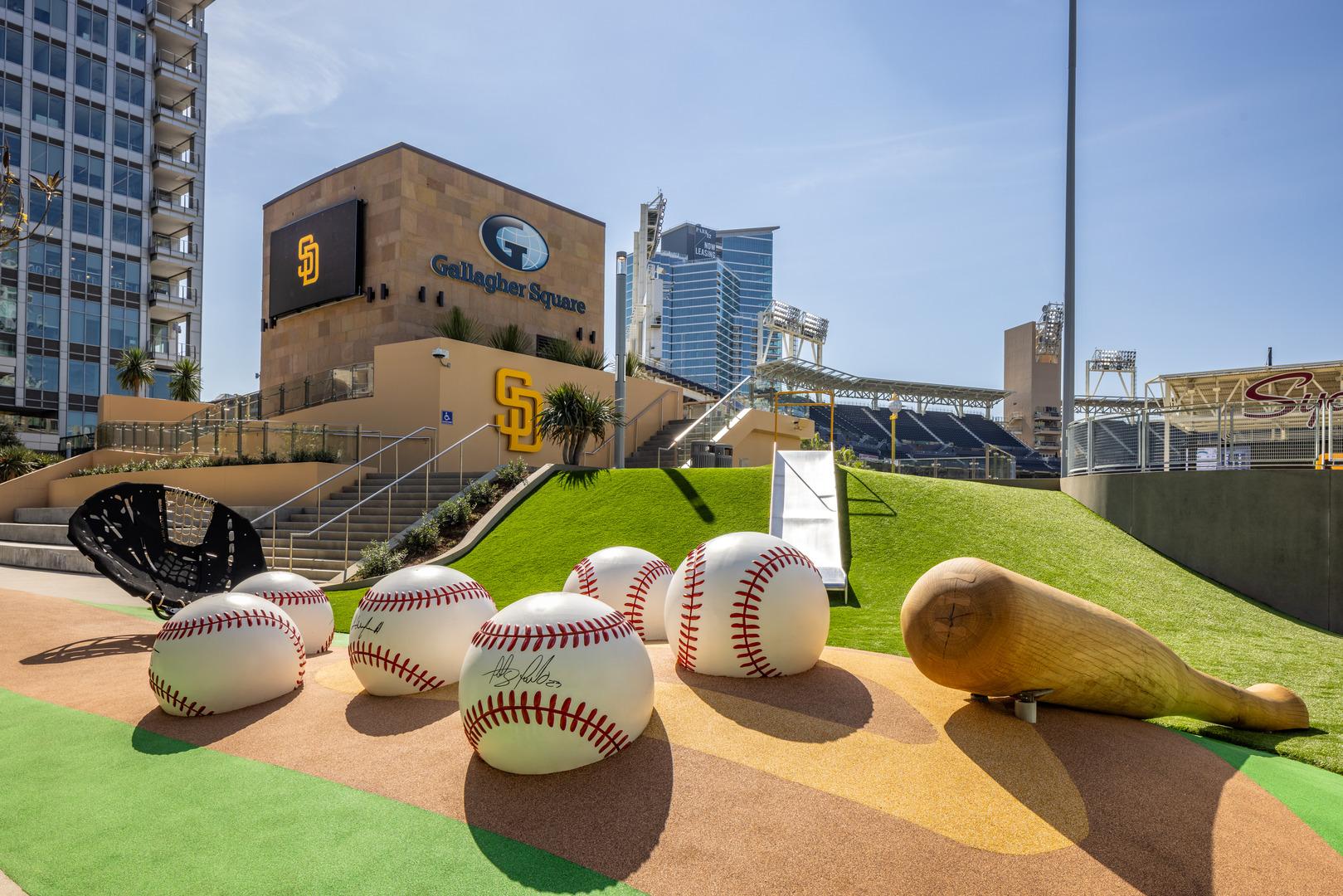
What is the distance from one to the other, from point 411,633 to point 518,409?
16.3m

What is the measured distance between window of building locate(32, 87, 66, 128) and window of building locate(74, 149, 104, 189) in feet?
5.72

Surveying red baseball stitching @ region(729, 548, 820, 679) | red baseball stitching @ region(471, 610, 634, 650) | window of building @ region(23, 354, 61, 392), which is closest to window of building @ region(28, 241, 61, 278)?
window of building @ region(23, 354, 61, 392)

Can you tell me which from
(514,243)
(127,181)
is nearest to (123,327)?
(127,181)

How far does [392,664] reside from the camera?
5117mm

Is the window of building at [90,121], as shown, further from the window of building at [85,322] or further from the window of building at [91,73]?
the window of building at [85,322]

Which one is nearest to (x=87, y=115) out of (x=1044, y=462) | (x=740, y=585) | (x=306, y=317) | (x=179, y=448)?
(x=306, y=317)

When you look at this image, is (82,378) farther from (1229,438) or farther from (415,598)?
(1229,438)

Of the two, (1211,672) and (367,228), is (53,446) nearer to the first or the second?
(367,228)

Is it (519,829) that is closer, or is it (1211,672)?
(519,829)

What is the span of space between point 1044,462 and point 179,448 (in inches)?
2207

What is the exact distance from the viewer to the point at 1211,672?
6.48 m

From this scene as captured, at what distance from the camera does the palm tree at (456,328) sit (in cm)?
2180

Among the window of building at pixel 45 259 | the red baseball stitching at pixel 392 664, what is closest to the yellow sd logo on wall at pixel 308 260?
the red baseball stitching at pixel 392 664

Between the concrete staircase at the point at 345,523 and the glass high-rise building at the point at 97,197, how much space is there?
1221 inches
